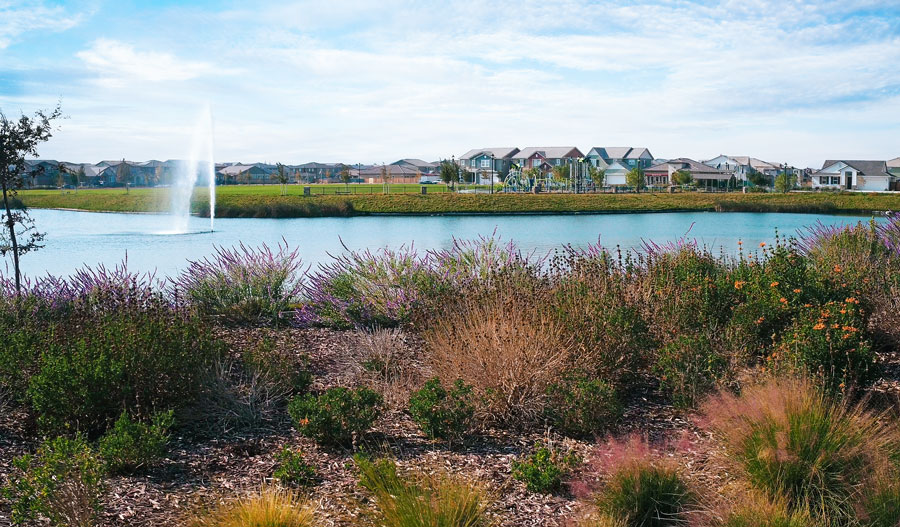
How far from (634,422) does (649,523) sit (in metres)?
1.63

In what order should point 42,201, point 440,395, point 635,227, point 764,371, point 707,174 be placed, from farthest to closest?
point 707,174 < point 42,201 < point 635,227 < point 764,371 < point 440,395

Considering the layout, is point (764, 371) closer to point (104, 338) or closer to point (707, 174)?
point (104, 338)

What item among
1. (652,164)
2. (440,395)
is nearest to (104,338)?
(440,395)

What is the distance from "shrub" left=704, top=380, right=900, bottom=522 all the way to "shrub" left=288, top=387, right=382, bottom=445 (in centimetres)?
240

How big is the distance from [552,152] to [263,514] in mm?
110813

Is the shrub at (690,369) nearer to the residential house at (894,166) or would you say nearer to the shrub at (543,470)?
the shrub at (543,470)

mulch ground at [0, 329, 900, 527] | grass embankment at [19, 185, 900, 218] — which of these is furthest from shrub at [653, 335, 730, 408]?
grass embankment at [19, 185, 900, 218]

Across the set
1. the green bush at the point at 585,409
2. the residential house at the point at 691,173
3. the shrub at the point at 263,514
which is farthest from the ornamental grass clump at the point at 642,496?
the residential house at the point at 691,173

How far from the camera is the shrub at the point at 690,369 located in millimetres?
5934

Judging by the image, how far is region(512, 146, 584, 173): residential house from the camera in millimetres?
110125

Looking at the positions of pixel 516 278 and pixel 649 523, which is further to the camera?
pixel 516 278

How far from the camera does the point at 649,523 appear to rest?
4172 mm

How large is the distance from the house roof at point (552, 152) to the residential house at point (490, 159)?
226cm

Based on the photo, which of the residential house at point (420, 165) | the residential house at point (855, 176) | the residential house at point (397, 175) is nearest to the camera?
the residential house at point (855, 176)
